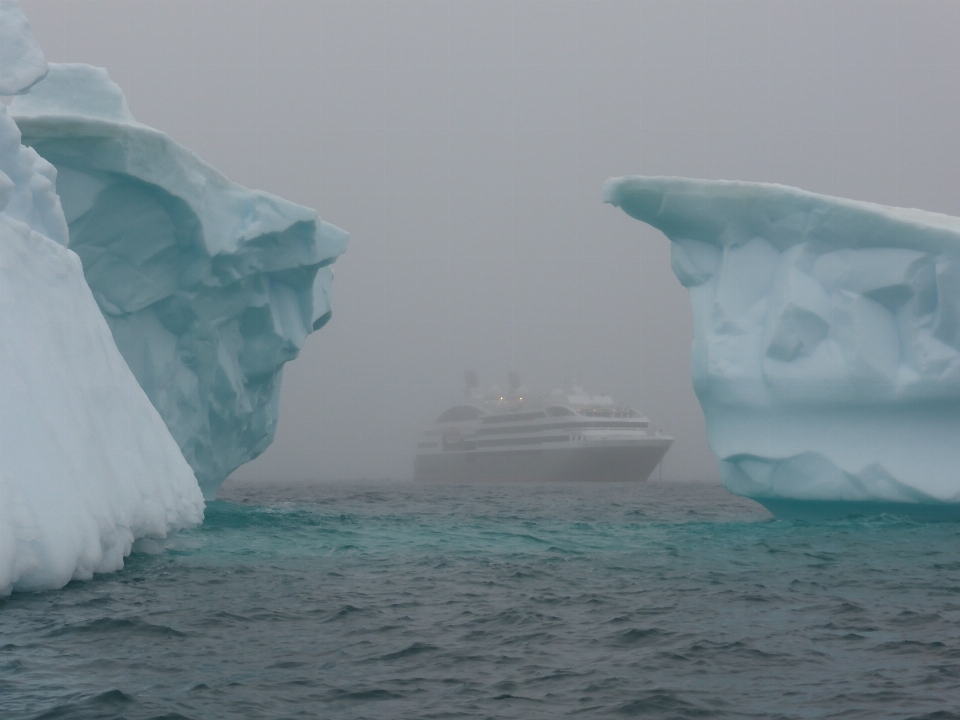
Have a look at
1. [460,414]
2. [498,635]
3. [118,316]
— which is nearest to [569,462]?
[460,414]

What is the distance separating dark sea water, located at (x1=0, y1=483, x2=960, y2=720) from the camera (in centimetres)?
463

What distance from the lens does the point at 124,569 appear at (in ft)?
27.7

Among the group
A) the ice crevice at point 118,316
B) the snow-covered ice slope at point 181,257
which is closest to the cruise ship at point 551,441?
the ice crevice at point 118,316

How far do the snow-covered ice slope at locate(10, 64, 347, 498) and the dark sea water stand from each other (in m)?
5.15

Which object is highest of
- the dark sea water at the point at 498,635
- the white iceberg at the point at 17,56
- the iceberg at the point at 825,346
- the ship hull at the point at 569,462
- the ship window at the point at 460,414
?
the white iceberg at the point at 17,56

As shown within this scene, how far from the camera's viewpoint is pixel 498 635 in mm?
6199

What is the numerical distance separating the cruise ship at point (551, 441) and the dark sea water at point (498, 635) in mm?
30536

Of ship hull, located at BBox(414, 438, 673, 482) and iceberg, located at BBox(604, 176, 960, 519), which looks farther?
ship hull, located at BBox(414, 438, 673, 482)

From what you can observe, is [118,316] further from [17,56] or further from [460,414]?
[460,414]

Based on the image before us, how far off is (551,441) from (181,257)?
97.1ft

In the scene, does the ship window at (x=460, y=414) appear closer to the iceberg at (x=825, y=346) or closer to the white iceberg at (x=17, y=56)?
the iceberg at (x=825, y=346)

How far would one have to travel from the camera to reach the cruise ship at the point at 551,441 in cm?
4147

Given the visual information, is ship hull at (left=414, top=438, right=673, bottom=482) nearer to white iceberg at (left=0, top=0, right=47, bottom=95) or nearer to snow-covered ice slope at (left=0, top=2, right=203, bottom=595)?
snow-covered ice slope at (left=0, top=2, right=203, bottom=595)

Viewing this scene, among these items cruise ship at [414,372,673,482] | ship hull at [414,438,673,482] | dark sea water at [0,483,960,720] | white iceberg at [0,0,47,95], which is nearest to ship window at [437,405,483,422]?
cruise ship at [414,372,673,482]
